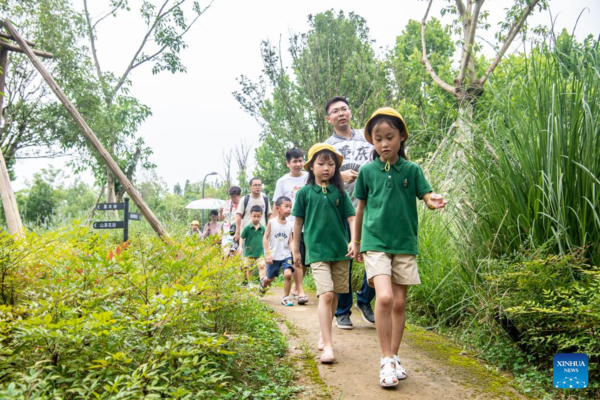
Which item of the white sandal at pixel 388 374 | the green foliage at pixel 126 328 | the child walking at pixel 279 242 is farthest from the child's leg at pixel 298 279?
the white sandal at pixel 388 374

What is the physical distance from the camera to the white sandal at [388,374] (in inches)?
106

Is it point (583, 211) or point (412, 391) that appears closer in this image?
point (412, 391)

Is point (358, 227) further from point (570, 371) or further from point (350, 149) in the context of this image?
point (570, 371)

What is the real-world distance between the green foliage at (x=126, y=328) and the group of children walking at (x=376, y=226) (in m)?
0.59

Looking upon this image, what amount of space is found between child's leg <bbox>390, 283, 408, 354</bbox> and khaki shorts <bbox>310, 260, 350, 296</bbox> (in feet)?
1.95

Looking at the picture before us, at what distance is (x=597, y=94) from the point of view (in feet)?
9.78

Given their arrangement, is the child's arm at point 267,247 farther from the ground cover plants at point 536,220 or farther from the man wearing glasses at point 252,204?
the ground cover plants at point 536,220

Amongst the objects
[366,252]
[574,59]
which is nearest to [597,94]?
[574,59]

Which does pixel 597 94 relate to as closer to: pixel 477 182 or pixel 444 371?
pixel 477 182

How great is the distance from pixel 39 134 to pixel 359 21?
37.7ft

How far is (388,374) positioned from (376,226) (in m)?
0.88

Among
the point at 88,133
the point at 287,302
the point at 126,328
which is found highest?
the point at 88,133

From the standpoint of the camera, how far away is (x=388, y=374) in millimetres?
2701

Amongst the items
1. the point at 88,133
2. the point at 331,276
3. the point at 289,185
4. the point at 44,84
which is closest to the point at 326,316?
the point at 331,276
